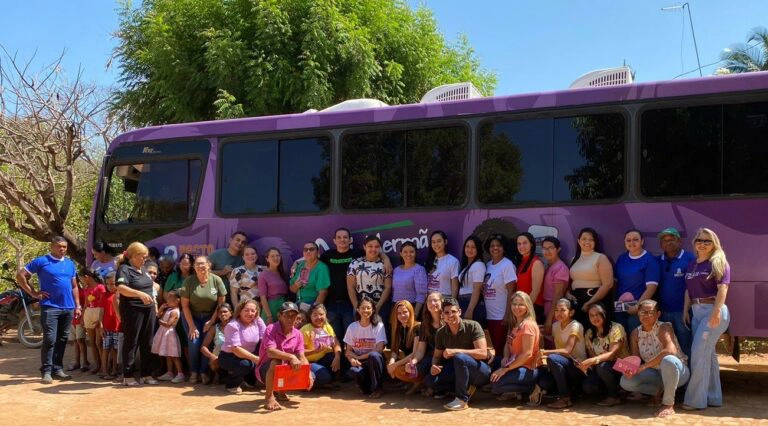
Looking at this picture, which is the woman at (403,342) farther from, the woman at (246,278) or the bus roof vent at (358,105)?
the bus roof vent at (358,105)

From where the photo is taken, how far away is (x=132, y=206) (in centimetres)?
992

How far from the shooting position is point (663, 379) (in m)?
6.56

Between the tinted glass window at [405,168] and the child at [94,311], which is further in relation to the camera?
the child at [94,311]

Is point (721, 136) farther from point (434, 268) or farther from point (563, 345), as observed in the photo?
point (434, 268)

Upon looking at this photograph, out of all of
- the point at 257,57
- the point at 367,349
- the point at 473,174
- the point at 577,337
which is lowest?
the point at 367,349

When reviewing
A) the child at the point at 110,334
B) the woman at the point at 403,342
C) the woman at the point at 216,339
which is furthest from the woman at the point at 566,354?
the child at the point at 110,334

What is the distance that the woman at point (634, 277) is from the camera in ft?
22.7

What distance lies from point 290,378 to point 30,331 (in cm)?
691

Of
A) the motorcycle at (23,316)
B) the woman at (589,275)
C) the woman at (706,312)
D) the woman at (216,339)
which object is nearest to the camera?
the woman at (706,312)

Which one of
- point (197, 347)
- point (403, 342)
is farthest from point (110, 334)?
point (403, 342)

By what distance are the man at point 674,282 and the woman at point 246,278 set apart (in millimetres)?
4445

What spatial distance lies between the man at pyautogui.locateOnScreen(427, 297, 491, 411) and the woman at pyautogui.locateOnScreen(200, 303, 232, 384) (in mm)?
2542

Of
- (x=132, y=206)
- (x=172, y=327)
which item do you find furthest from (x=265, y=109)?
(x=172, y=327)

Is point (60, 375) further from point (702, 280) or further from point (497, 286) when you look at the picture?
point (702, 280)
